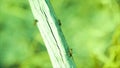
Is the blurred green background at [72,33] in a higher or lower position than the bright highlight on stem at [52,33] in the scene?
lower

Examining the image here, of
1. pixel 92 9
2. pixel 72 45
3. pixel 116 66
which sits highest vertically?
pixel 92 9

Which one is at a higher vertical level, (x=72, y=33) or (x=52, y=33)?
(x=52, y=33)

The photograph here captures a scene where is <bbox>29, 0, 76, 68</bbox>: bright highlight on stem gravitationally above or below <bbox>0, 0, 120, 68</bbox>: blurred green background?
above

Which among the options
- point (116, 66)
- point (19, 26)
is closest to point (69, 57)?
point (116, 66)

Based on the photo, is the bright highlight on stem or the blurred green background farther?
the blurred green background

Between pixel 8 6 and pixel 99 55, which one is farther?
pixel 8 6

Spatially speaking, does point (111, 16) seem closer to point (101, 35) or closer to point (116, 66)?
point (101, 35)

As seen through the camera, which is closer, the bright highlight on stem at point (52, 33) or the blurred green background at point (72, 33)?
the bright highlight on stem at point (52, 33)

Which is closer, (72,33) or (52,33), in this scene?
(52,33)
